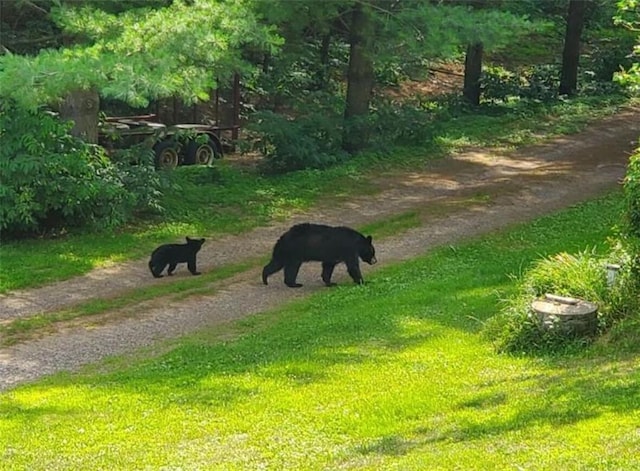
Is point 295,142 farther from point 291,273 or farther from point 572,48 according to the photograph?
point 572,48

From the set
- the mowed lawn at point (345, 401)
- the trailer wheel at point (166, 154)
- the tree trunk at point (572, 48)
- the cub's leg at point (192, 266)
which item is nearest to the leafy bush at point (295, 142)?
the trailer wheel at point (166, 154)

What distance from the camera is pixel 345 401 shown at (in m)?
9.16

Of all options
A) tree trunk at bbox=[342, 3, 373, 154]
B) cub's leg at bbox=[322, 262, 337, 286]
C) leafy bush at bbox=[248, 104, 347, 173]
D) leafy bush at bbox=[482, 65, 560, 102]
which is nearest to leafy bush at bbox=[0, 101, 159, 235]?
cub's leg at bbox=[322, 262, 337, 286]

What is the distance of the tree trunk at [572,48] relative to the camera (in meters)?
32.9

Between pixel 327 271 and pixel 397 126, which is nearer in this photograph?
pixel 327 271

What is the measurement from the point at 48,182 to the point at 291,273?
4757 mm

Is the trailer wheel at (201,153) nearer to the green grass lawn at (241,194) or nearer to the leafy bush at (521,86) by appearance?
the green grass lawn at (241,194)

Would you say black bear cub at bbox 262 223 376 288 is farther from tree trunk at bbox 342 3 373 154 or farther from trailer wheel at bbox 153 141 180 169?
tree trunk at bbox 342 3 373 154

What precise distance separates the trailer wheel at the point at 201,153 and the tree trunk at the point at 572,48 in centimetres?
1338

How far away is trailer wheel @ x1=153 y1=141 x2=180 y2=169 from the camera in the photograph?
23266 mm

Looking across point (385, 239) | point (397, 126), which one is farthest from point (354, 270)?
point (397, 126)

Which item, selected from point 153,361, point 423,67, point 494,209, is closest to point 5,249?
point 153,361

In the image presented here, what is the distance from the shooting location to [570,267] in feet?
37.4

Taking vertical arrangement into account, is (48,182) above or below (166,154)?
above
